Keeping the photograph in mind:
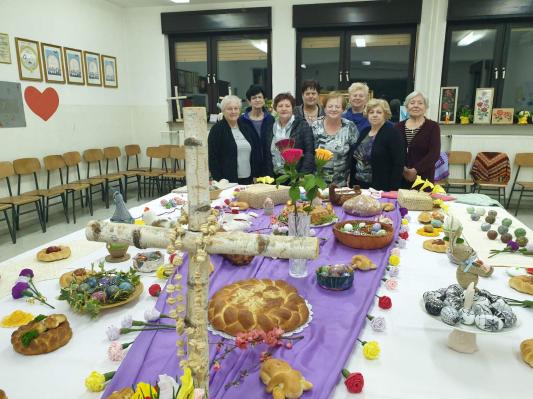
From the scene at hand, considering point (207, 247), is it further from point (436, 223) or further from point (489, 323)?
point (436, 223)

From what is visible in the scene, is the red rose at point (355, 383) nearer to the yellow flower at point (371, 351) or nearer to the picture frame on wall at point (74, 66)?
the yellow flower at point (371, 351)

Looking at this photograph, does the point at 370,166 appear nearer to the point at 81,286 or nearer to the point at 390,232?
the point at 390,232

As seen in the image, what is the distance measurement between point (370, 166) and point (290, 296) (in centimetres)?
188

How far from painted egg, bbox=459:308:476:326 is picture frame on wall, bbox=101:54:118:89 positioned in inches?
234

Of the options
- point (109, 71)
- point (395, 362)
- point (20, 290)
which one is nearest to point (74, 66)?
point (109, 71)

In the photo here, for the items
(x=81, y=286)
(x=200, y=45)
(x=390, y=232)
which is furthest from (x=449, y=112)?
(x=81, y=286)

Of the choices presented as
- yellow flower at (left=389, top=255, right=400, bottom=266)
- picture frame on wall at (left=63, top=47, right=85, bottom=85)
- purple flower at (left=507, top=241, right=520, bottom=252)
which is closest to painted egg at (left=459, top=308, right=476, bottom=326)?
yellow flower at (left=389, top=255, right=400, bottom=266)

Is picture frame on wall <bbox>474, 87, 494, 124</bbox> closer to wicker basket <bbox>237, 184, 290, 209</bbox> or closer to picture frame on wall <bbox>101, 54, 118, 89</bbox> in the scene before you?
wicker basket <bbox>237, 184, 290, 209</bbox>

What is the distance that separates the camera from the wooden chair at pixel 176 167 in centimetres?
574

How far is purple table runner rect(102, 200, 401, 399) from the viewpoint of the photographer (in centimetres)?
96

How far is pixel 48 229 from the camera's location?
4.50 meters

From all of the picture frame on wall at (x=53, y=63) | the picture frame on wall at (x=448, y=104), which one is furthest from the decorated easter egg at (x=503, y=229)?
the picture frame on wall at (x=53, y=63)

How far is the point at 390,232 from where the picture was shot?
70.7 inches

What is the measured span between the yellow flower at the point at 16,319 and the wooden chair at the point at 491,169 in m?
5.21
